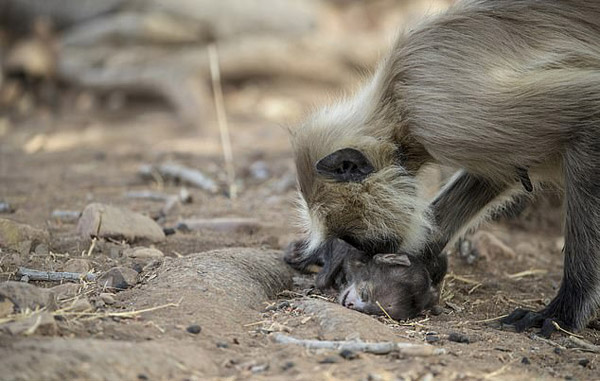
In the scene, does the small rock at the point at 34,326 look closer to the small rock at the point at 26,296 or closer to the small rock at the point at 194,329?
the small rock at the point at 26,296

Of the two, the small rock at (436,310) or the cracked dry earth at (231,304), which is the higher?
the cracked dry earth at (231,304)

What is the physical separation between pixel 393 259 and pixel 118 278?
1.35 m

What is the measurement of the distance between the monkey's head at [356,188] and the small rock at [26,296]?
59.4 inches

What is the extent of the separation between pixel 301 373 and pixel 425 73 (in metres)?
1.83

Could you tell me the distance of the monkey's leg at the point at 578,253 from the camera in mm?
3932

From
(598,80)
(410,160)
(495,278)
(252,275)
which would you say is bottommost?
(495,278)

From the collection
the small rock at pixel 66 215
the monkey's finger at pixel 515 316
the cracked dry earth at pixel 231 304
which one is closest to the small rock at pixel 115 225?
the cracked dry earth at pixel 231 304

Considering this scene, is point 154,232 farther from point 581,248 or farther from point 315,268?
point 581,248

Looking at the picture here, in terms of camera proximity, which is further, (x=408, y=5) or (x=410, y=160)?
(x=408, y=5)

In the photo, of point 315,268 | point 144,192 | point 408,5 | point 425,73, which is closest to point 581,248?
point 425,73

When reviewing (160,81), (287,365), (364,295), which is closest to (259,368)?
(287,365)

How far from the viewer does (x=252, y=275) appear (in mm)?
4203

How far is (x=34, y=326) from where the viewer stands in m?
3.00

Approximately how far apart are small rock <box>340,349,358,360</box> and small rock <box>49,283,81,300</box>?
1.21 meters
